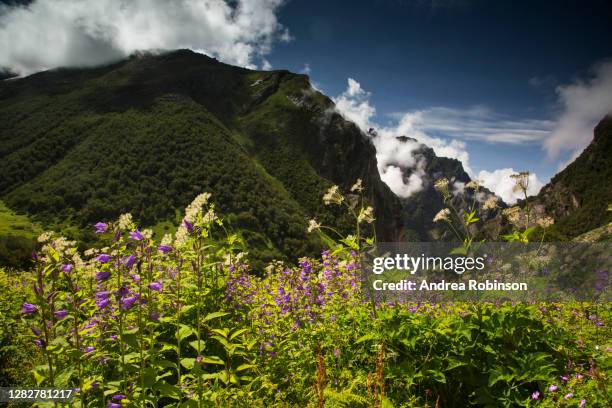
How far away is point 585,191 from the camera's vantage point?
16762 centimetres

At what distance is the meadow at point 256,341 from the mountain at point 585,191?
158305mm

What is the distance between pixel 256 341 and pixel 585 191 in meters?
206

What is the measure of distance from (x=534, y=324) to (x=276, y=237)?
14775cm

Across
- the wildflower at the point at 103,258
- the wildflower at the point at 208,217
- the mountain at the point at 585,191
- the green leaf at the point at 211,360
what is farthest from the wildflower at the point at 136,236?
the mountain at the point at 585,191

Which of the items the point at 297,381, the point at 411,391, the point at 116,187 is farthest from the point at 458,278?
the point at 116,187

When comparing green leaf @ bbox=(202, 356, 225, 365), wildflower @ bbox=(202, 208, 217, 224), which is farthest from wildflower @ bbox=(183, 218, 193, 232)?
green leaf @ bbox=(202, 356, 225, 365)

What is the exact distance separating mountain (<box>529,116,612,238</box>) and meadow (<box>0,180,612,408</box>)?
519 ft

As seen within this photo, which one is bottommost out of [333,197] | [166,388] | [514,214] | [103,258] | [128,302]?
[166,388]

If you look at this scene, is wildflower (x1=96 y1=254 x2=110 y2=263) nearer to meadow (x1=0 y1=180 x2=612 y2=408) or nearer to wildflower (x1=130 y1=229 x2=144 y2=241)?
meadow (x1=0 y1=180 x2=612 y2=408)

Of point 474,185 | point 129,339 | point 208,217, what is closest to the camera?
point 129,339

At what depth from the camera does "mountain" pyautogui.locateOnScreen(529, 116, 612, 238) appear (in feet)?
464

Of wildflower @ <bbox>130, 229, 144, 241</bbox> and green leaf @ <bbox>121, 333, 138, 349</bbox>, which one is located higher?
wildflower @ <bbox>130, 229, 144, 241</bbox>

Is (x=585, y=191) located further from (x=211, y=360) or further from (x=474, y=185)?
(x=211, y=360)

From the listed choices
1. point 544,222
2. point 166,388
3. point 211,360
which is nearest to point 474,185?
point 544,222
